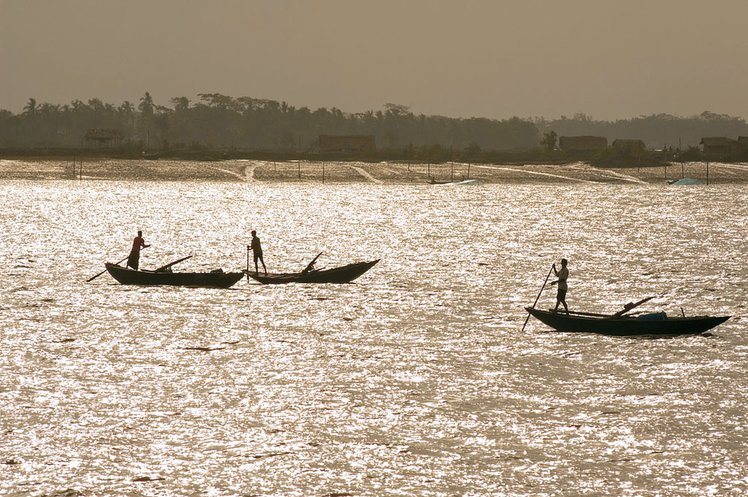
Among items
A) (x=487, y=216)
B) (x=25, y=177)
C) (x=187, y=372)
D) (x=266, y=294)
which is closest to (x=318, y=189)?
(x=25, y=177)

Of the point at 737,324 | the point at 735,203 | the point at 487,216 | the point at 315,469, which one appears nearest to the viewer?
the point at 315,469

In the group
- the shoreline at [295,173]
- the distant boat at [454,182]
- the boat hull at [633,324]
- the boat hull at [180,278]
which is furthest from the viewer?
the shoreline at [295,173]

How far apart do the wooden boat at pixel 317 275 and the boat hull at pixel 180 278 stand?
3.74 ft

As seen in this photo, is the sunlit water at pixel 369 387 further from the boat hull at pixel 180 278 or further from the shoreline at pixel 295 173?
the shoreline at pixel 295 173

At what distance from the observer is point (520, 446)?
24250mm

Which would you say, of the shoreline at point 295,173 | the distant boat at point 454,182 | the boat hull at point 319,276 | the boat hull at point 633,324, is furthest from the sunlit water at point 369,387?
the shoreline at point 295,173

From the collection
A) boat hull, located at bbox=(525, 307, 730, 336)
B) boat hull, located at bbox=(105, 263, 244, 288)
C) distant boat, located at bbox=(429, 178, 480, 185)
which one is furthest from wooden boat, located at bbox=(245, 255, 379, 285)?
distant boat, located at bbox=(429, 178, 480, 185)

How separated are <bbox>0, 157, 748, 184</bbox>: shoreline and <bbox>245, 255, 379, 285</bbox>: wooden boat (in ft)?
432

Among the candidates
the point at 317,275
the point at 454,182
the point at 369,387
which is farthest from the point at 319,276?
the point at 454,182

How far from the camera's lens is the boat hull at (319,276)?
48188 millimetres

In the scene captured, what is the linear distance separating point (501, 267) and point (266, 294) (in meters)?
20.8

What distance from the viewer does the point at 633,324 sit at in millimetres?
35562

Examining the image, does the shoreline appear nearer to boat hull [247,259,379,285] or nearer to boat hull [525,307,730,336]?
boat hull [247,259,379,285]

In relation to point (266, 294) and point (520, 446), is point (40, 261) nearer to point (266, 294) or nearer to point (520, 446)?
point (266, 294)
